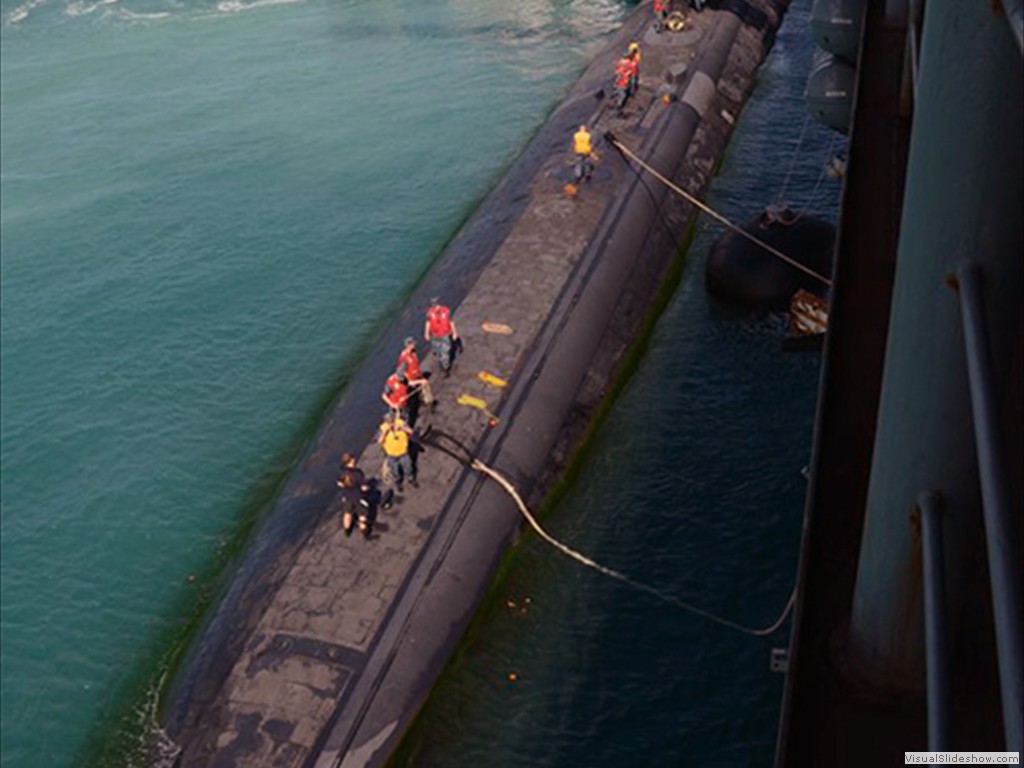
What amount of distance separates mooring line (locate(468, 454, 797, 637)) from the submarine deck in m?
0.31

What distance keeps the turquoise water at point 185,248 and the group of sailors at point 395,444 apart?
6.33m

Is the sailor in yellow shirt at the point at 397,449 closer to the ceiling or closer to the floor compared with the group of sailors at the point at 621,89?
closer to the floor

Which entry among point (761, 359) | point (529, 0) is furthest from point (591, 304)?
point (529, 0)

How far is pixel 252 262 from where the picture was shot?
41844mm

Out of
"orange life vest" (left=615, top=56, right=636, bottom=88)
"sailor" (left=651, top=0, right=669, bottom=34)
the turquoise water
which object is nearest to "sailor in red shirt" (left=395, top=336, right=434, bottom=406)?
the turquoise water

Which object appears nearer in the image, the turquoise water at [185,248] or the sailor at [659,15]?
the turquoise water at [185,248]

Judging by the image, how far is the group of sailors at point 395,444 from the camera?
22750 millimetres

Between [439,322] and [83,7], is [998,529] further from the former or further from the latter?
[83,7]

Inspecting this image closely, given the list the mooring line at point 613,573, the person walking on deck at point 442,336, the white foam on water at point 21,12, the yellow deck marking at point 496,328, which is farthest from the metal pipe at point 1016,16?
A: the white foam on water at point 21,12

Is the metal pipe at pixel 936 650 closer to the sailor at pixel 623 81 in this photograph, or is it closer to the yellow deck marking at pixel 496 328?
the yellow deck marking at pixel 496 328

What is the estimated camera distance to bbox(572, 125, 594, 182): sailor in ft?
118

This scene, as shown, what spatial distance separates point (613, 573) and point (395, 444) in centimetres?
633

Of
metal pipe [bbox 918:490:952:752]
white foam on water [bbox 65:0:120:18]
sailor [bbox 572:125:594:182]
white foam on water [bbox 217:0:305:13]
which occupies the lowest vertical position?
sailor [bbox 572:125:594:182]

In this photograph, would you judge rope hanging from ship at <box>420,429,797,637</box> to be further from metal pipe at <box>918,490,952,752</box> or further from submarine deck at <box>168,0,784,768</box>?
metal pipe at <box>918,490,952,752</box>
